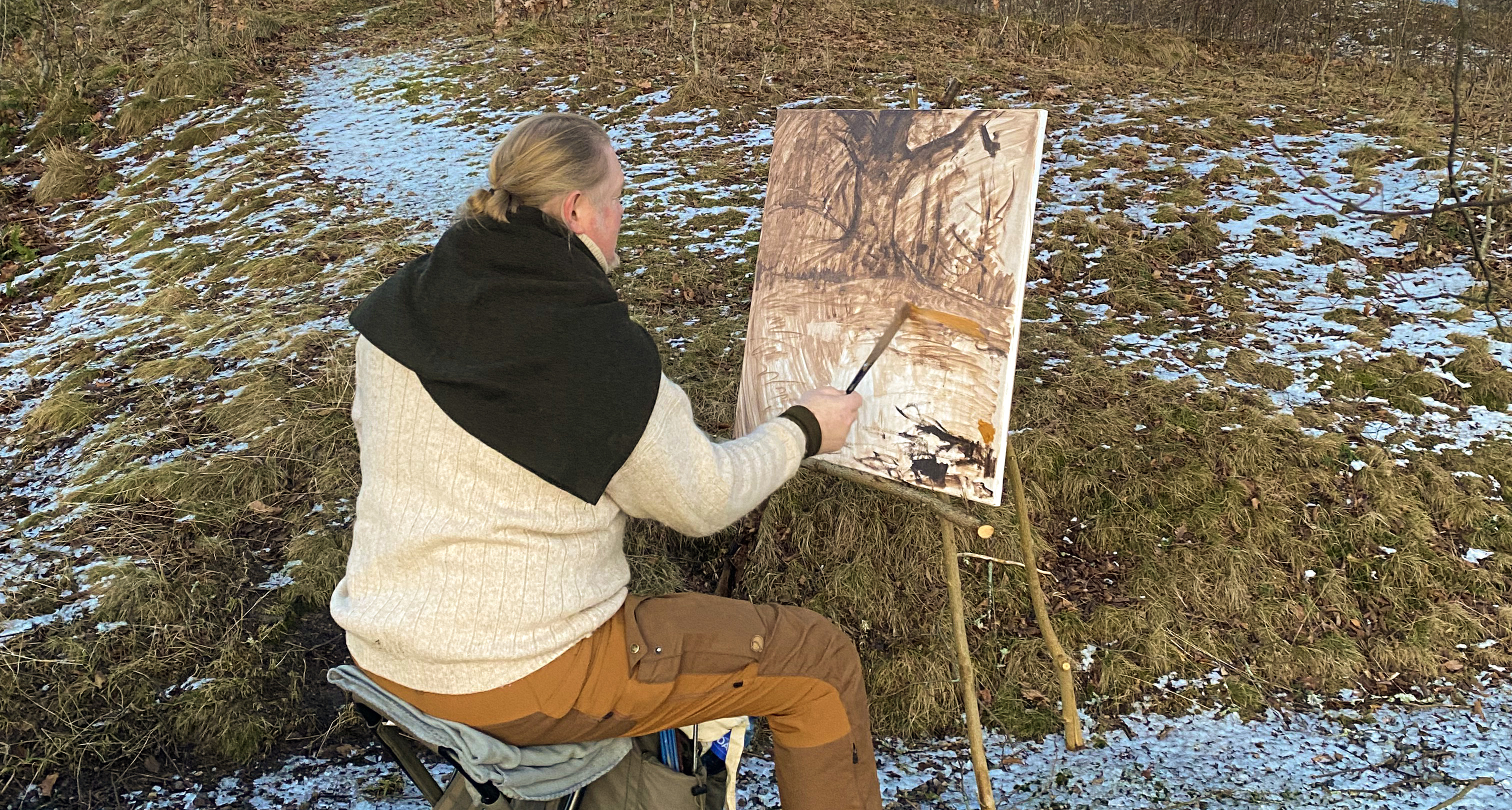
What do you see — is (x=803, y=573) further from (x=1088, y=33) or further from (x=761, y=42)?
(x=1088, y=33)

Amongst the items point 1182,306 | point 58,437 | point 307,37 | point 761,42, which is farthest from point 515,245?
point 307,37

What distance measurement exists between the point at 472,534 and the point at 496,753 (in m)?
0.40

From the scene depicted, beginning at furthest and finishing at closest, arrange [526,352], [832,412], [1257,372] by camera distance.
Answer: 1. [1257,372]
2. [832,412]
3. [526,352]

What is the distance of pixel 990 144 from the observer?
2217 millimetres

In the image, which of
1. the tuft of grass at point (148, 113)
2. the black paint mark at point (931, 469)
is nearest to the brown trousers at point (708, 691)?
the black paint mark at point (931, 469)

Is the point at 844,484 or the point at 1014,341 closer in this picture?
the point at 1014,341

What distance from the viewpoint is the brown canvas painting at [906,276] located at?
2.21 m

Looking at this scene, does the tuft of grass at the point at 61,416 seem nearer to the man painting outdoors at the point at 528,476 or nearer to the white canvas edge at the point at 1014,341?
the man painting outdoors at the point at 528,476

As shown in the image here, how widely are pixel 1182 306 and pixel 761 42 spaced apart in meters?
5.52

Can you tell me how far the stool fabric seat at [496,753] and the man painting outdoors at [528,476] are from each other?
0.09 ft

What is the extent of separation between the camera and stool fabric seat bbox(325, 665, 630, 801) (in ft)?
5.36

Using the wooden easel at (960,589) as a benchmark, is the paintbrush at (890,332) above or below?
above

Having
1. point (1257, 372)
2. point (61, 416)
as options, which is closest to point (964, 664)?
point (1257, 372)

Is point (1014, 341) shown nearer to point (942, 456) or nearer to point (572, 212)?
point (942, 456)
